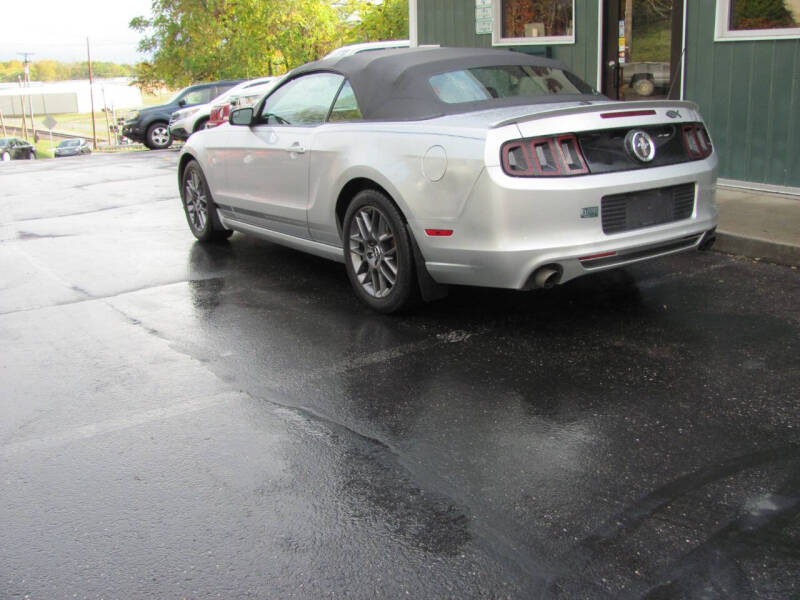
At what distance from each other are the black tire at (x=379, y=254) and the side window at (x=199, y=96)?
2043 centimetres

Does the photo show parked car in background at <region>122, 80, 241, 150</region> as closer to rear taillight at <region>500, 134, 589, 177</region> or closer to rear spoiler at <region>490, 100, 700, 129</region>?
rear spoiler at <region>490, 100, 700, 129</region>

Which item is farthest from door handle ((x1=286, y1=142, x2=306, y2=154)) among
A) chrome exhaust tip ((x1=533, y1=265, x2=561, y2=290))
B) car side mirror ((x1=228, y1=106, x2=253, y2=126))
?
chrome exhaust tip ((x1=533, y1=265, x2=561, y2=290))

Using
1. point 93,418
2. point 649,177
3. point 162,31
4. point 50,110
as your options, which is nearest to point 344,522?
point 93,418

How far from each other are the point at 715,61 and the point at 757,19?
572mm

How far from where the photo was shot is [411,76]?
5.76m

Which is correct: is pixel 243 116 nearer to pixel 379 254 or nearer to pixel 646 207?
pixel 379 254

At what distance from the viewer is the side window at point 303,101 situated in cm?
626

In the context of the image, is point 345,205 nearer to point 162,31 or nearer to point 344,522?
point 344,522

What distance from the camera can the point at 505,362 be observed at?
480 cm

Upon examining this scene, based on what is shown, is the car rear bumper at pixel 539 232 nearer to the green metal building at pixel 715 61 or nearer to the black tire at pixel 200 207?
the black tire at pixel 200 207

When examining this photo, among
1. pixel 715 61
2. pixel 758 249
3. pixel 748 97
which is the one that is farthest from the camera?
pixel 715 61

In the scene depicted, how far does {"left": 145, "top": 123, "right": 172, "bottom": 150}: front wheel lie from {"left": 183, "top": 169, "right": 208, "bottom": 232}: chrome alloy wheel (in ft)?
58.8

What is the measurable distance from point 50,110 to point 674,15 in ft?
436

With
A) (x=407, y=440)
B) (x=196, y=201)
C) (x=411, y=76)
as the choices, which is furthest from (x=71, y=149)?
(x=407, y=440)
